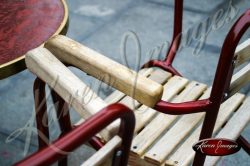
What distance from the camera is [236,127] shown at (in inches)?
55.1

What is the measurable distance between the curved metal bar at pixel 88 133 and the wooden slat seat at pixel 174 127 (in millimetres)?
608

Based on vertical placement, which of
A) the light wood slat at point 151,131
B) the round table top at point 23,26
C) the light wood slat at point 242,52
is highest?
the light wood slat at point 242,52

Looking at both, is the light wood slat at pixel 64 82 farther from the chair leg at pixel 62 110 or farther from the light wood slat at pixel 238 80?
the light wood slat at pixel 238 80

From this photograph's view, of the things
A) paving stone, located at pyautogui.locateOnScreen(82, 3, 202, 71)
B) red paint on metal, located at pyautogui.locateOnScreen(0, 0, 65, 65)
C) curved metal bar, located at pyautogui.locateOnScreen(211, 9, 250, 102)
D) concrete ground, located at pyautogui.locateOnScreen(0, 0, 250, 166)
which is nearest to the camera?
curved metal bar, located at pyautogui.locateOnScreen(211, 9, 250, 102)

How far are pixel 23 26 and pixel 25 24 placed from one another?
0.05 ft

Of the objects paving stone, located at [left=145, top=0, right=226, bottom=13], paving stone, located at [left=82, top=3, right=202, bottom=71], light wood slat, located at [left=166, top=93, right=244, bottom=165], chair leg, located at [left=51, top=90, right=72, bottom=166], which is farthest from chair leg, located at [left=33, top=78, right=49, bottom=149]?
paving stone, located at [left=145, top=0, right=226, bottom=13]

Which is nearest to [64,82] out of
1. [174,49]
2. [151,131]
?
[151,131]

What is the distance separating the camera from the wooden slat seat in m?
1.35

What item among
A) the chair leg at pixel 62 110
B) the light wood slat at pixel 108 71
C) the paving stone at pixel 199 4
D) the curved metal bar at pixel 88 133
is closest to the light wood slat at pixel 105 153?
the curved metal bar at pixel 88 133

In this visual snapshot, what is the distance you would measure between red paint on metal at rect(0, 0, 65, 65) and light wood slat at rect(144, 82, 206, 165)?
0.51 metres

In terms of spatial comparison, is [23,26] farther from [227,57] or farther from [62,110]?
[227,57]

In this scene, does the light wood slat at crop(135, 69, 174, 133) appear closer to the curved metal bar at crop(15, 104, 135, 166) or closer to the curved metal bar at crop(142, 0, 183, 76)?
the curved metal bar at crop(142, 0, 183, 76)

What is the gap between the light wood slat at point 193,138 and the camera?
52.3 inches

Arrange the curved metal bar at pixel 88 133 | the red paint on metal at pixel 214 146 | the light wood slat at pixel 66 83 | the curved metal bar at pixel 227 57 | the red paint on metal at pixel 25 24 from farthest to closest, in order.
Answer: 1. the red paint on metal at pixel 25 24
2. the red paint on metal at pixel 214 146
3. the curved metal bar at pixel 227 57
4. the light wood slat at pixel 66 83
5. the curved metal bar at pixel 88 133
